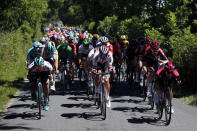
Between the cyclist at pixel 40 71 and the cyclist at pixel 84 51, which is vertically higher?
the cyclist at pixel 84 51

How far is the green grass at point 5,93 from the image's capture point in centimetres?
1244

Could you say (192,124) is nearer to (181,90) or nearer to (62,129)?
(62,129)

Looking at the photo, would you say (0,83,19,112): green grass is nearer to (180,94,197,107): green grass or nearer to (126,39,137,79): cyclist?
(126,39,137,79): cyclist

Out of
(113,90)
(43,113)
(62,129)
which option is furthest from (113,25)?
(62,129)

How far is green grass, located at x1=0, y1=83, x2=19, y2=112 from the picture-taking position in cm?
1244

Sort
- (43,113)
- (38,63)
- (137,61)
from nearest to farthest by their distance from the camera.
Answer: (38,63)
(43,113)
(137,61)

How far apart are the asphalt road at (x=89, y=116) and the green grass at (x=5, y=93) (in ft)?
0.83

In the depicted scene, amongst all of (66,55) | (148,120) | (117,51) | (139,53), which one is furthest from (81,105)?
(117,51)

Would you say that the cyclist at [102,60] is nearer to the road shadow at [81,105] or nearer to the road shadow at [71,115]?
the road shadow at [71,115]

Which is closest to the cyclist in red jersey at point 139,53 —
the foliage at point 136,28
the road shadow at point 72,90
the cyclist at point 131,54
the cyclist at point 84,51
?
the cyclist at point 131,54

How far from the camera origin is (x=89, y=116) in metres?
10.5

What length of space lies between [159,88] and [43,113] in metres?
3.36

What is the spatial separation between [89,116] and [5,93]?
16.8ft

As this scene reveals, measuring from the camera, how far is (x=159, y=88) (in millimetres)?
9992
